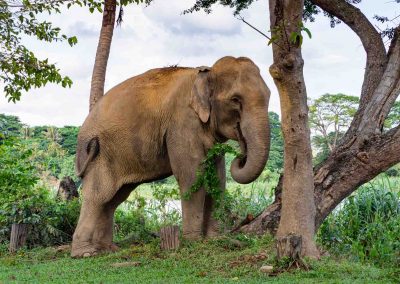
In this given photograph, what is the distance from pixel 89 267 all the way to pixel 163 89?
8.30ft

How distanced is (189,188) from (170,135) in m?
0.74

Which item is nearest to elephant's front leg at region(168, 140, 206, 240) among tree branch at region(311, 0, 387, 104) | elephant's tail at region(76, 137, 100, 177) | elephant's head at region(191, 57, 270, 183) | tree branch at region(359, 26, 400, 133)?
elephant's head at region(191, 57, 270, 183)

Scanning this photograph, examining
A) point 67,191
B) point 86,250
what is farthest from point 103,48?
point 86,250

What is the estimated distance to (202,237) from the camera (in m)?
8.38

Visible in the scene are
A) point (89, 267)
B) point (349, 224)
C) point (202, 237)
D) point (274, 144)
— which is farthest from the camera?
point (274, 144)

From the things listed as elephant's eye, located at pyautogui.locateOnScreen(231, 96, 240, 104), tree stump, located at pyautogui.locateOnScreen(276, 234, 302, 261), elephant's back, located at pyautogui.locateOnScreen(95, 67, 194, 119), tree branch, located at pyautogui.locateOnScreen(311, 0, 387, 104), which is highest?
tree branch, located at pyautogui.locateOnScreen(311, 0, 387, 104)

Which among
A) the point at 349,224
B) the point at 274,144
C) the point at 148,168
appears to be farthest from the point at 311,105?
the point at 148,168

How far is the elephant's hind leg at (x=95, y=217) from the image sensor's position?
9031 millimetres

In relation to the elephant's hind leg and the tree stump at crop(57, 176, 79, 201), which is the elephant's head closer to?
the elephant's hind leg

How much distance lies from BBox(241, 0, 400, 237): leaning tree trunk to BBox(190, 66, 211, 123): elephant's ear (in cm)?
155

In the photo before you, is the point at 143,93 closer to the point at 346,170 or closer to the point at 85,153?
the point at 85,153

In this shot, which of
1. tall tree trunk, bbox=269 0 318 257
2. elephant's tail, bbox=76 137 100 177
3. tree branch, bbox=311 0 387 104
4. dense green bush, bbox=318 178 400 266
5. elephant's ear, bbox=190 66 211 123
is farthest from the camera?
dense green bush, bbox=318 178 400 266

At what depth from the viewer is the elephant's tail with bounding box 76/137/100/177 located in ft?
30.0

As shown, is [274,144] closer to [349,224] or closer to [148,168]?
[349,224]
